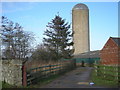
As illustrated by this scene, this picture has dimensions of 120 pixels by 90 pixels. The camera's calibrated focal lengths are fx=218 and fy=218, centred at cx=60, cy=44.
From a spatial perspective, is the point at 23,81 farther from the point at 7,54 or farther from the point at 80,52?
the point at 80,52

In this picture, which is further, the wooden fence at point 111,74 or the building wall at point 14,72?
the wooden fence at point 111,74

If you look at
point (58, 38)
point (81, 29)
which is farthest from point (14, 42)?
point (81, 29)

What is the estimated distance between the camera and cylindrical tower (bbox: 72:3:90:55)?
6900cm

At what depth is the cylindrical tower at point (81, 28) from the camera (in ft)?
226

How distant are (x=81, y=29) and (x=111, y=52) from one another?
85.1 ft

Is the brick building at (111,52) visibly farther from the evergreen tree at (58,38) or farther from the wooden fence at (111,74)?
the wooden fence at (111,74)

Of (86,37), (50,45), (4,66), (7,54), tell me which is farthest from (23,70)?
(86,37)

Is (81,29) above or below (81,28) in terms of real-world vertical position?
below

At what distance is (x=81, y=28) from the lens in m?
69.1

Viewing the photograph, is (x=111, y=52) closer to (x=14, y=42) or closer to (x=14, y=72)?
(x=14, y=42)

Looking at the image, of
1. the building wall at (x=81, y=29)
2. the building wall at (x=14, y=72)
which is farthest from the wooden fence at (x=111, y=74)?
the building wall at (x=81, y=29)

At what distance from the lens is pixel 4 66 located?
14695mm

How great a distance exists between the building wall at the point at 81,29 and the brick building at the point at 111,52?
22.2 meters

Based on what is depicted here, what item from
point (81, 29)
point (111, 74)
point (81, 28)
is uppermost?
point (81, 28)
